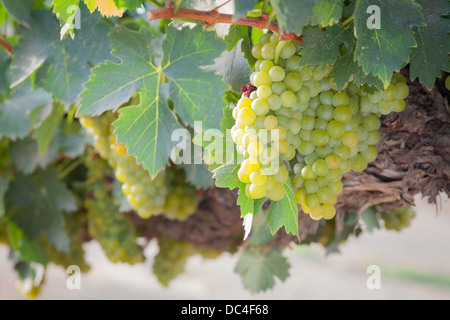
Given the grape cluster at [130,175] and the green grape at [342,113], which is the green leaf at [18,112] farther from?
the green grape at [342,113]

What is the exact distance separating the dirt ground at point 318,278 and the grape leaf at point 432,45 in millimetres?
3117

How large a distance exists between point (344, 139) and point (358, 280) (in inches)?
155

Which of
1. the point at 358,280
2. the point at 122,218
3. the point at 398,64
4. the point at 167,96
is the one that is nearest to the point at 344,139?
the point at 398,64

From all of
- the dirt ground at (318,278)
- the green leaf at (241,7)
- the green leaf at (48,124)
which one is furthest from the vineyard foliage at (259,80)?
the dirt ground at (318,278)

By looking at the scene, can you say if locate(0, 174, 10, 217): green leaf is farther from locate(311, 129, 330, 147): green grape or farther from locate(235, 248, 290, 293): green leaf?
locate(311, 129, 330, 147): green grape

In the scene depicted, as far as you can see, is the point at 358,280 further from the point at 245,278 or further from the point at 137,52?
the point at 137,52

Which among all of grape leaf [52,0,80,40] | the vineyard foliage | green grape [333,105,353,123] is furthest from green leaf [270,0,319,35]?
grape leaf [52,0,80,40]

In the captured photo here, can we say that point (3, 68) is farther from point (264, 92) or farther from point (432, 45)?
point (432, 45)

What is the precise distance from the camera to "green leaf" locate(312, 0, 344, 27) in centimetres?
45

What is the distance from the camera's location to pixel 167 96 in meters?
0.55

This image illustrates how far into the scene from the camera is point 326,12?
17.8 inches

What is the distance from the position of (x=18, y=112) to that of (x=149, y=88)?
59 cm

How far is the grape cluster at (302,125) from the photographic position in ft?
1.55
